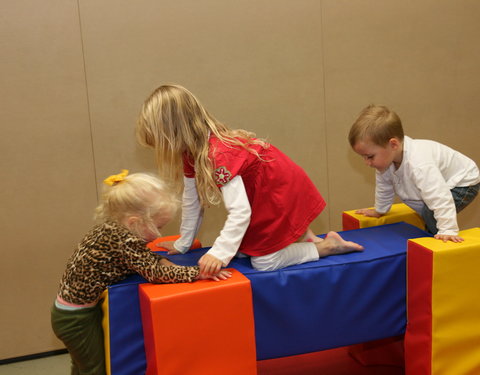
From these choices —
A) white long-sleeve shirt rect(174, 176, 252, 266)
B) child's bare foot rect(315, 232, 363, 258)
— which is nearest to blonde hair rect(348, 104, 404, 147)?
child's bare foot rect(315, 232, 363, 258)

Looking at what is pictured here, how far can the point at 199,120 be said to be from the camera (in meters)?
1.89

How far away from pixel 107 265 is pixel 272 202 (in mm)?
686

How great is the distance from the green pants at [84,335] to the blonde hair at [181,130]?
615 mm

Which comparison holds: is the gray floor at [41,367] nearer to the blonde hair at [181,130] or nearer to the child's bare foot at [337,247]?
the blonde hair at [181,130]

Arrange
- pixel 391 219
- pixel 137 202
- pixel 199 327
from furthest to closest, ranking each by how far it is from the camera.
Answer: pixel 391 219
pixel 137 202
pixel 199 327

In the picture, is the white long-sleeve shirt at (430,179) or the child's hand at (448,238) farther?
the white long-sleeve shirt at (430,179)

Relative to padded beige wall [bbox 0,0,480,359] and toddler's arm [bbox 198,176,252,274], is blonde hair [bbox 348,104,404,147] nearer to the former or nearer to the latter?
toddler's arm [bbox 198,176,252,274]

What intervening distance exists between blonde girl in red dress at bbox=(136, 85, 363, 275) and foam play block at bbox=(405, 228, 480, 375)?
28cm

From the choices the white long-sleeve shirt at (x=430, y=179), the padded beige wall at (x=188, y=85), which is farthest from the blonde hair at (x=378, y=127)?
the padded beige wall at (x=188, y=85)

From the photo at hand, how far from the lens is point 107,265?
1.71m

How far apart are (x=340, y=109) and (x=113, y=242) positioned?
6.13 ft

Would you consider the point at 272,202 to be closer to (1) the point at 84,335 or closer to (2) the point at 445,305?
(2) the point at 445,305

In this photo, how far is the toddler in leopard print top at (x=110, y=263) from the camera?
1.69 m

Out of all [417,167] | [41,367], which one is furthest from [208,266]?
[41,367]
